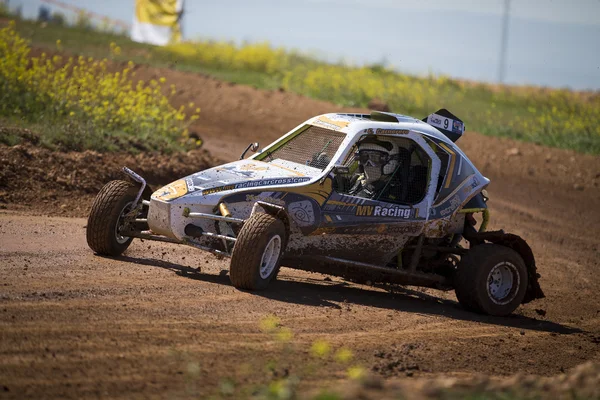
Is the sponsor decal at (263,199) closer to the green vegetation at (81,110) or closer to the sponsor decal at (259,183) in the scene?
the sponsor decal at (259,183)

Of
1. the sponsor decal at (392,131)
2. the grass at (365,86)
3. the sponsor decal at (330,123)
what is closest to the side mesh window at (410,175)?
the sponsor decal at (392,131)

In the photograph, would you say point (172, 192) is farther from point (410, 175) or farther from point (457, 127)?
point (457, 127)

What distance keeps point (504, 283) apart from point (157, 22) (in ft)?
77.7

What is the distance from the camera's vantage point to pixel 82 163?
13180 mm

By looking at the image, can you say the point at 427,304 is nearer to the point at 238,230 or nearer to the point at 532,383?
the point at 238,230

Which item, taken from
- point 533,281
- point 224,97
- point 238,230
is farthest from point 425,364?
point 224,97

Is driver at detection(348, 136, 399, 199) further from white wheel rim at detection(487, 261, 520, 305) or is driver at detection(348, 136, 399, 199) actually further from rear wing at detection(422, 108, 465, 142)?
white wheel rim at detection(487, 261, 520, 305)

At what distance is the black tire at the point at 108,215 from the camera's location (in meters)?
8.80

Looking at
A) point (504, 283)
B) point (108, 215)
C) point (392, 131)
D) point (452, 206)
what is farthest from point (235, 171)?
point (504, 283)

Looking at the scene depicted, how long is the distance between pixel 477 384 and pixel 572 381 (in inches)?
35.5

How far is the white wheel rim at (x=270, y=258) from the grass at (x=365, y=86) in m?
16.8

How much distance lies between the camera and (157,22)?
31156 millimetres

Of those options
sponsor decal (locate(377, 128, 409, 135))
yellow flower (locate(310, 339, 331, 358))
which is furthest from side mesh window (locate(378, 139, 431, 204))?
yellow flower (locate(310, 339, 331, 358))

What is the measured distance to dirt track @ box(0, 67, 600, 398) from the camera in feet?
18.2
